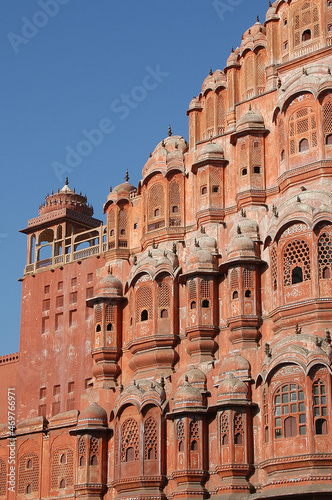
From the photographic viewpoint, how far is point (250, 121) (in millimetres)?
35094

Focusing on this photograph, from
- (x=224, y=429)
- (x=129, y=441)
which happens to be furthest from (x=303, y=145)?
(x=129, y=441)

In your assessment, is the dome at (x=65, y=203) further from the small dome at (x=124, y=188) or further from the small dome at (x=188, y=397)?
the small dome at (x=188, y=397)

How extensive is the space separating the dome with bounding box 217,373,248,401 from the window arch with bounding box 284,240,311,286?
3326mm

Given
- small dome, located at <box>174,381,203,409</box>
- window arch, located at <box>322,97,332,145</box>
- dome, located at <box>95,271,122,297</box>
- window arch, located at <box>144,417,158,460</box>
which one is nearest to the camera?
small dome, located at <box>174,381,203,409</box>

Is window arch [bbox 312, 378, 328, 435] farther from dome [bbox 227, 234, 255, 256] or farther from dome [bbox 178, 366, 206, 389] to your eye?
dome [bbox 227, 234, 255, 256]

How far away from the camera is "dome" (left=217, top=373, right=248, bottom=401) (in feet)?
102

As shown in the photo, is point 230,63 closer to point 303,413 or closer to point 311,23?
point 311,23

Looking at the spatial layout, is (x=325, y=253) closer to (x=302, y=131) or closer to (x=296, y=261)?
(x=296, y=261)

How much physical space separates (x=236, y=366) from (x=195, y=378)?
63.3 inches

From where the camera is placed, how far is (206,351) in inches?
1329

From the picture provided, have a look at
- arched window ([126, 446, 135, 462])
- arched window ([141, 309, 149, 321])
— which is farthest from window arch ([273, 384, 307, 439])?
arched window ([141, 309, 149, 321])

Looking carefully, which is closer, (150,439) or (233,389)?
(233,389)

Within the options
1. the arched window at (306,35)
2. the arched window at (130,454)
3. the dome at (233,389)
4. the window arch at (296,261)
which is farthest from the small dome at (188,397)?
the arched window at (306,35)

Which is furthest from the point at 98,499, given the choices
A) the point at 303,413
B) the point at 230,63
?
the point at 230,63
